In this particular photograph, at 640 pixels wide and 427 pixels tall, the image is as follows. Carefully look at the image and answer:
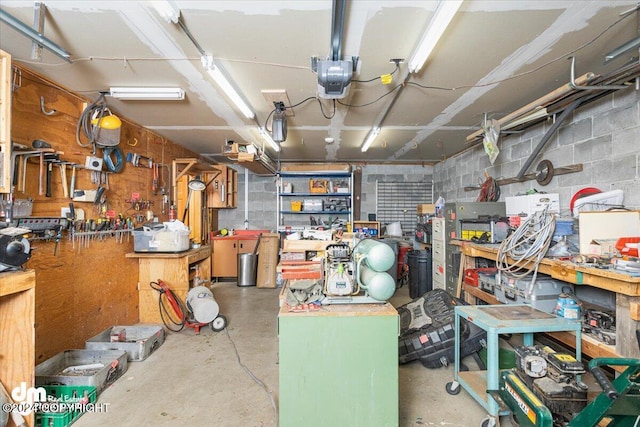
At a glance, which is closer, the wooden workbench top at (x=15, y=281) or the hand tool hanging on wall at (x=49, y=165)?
the wooden workbench top at (x=15, y=281)

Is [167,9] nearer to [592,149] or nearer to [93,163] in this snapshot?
[93,163]

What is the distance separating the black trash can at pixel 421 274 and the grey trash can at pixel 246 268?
2894 mm

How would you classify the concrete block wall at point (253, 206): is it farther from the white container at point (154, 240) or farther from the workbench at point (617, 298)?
the workbench at point (617, 298)

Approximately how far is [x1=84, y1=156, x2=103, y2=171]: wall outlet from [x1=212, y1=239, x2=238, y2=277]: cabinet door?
3036 millimetres

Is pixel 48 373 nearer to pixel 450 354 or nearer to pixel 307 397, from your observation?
pixel 307 397

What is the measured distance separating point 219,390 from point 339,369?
1.22 metres

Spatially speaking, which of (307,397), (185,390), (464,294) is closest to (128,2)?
(307,397)

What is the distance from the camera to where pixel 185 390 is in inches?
90.6

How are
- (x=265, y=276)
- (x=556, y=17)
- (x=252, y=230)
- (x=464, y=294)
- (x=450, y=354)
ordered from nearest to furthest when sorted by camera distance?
1. (x=556, y=17)
2. (x=450, y=354)
3. (x=464, y=294)
4. (x=265, y=276)
5. (x=252, y=230)

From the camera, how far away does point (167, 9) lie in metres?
1.55

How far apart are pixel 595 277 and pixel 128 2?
3.18 metres

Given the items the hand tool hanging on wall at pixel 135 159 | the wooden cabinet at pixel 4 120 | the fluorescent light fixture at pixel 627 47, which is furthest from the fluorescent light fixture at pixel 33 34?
the fluorescent light fixture at pixel 627 47

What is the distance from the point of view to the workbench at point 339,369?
1.65 m

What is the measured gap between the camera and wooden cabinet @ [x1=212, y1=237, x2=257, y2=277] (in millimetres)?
5789
